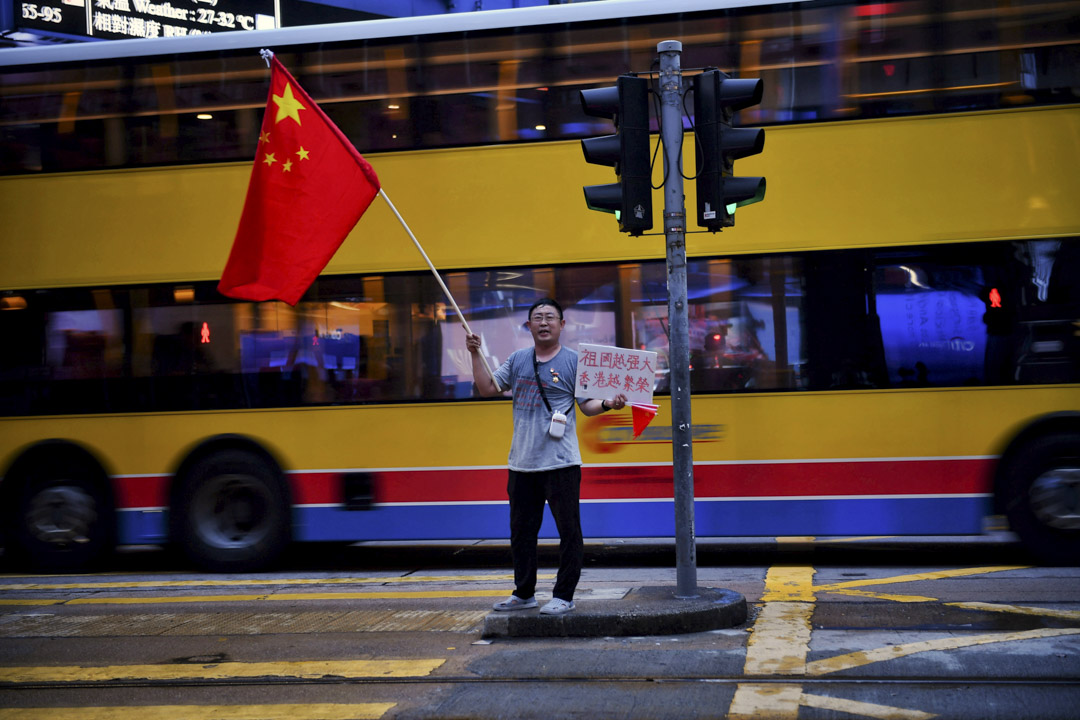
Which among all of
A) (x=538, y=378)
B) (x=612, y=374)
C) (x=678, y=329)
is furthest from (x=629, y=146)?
(x=538, y=378)

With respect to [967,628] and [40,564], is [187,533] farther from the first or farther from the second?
[967,628]

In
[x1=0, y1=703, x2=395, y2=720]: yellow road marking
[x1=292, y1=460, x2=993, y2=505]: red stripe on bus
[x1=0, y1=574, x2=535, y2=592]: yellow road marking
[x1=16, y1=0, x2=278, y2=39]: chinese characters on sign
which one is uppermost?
[x1=16, y1=0, x2=278, y2=39]: chinese characters on sign

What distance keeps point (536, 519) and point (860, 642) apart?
1.84 metres

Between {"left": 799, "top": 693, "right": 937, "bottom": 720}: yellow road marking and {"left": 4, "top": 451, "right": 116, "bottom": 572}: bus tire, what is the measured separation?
6528 millimetres

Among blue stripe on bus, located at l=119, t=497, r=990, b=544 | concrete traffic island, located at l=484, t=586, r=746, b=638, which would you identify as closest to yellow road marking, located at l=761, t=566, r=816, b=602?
blue stripe on bus, located at l=119, t=497, r=990, b=544

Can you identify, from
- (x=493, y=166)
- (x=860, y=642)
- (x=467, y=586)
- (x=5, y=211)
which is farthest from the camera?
(x=5, y=211)

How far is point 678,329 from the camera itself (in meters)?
6.11

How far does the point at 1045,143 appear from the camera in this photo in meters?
7.92

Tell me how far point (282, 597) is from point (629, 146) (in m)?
4.09

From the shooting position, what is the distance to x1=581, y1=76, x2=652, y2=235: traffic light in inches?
237

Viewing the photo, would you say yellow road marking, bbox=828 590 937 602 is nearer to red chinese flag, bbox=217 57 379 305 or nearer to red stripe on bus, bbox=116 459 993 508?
red stripe on bus, bbox=116 459 993 508

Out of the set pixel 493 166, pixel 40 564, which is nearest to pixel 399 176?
pixel 493 166

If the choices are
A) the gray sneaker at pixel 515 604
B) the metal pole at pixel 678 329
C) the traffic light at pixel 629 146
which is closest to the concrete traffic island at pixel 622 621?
the gray sneaker at pixel 515 604

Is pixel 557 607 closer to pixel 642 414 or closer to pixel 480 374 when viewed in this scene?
pixel 642 414
